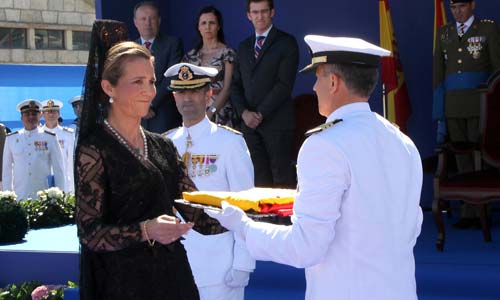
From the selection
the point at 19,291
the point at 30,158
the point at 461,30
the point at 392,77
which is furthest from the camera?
the point at 30,158

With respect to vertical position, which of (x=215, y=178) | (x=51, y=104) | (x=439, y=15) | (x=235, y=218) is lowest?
(x=51, y=104)

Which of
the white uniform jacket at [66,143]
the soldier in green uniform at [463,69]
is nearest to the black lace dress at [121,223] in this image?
the soldier in green uniform at [463,69]

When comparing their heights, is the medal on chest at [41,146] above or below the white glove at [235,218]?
below

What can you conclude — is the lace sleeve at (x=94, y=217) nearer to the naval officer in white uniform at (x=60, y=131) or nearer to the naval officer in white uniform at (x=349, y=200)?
the naval officer in white uniform at (x=349, y=200)

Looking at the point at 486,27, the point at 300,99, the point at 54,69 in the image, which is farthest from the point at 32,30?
the point at 486,27

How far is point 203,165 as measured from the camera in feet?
14.3

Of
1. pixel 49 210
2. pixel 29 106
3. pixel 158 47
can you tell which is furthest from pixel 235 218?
pixel 29 106

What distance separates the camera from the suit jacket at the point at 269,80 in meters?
6.71

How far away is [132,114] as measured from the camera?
305 cm

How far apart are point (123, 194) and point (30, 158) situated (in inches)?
291

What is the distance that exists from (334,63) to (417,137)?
5.39 m

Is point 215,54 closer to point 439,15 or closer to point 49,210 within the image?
point 439,15

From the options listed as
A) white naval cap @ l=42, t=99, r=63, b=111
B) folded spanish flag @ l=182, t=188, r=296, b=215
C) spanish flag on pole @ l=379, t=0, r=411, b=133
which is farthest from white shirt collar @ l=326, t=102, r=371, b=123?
white naval cap @ l=42, t=99, r=63, b=111

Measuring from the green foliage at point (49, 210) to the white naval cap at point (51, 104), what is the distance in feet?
9.52
